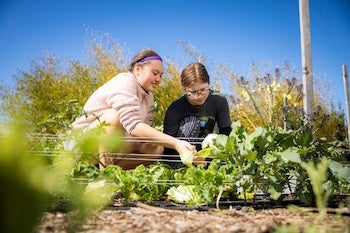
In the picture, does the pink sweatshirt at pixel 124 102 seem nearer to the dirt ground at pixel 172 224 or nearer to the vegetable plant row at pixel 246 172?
the vegetable plant row at pixel 246 172

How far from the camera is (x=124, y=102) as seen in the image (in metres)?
2.98

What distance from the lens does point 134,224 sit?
1.41 metres

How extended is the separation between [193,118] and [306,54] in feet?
7.05

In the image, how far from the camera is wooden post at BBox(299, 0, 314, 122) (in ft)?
16.0

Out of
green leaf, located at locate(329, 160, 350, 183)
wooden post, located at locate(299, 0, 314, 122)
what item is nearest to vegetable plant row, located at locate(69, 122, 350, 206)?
green leaf, located at locate(329, 160, 350, 183)

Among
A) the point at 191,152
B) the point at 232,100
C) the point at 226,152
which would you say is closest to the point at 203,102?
the point at 232,100

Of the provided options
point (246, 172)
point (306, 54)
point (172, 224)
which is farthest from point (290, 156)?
point (306, 54)

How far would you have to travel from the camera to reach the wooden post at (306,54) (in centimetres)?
488

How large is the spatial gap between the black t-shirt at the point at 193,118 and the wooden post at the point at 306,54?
153 centimetres

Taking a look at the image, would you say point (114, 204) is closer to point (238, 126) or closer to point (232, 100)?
point (238, 126)

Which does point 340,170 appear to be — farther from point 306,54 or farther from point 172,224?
point 306,54

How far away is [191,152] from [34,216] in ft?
6.63

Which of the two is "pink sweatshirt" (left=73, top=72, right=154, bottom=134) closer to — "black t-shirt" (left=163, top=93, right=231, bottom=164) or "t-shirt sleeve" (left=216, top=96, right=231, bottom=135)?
"black t-shirt" (left=163, top=93, right=231, bottom=164)

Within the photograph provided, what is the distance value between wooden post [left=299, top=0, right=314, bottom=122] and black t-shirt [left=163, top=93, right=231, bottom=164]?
1534 millimetres
